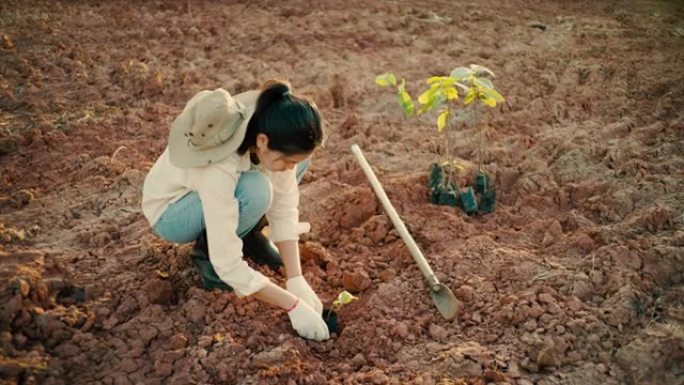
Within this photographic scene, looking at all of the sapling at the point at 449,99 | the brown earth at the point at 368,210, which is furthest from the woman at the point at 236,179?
the sapling at the point at 449,99

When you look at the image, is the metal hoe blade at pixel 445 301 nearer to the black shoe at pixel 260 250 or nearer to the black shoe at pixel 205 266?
the black shoe at pixel 260 250

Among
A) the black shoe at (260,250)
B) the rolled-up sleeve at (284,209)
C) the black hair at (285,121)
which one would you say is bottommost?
the black shoe at (260,250)

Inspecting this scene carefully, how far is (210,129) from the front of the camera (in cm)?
203

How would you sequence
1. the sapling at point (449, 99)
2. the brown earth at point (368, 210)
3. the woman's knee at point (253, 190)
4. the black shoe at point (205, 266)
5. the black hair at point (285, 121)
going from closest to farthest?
the black hair at point (285, 121), the brown earth at point (368, 210), the woman's knee at point (253, 190), the black shoe at point (205, 266), the sapling at point (449, 99)

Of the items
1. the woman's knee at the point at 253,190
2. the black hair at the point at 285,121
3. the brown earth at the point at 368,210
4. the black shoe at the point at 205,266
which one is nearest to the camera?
the black hair at the point at 285,121

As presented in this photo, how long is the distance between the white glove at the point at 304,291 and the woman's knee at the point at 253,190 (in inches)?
12.6

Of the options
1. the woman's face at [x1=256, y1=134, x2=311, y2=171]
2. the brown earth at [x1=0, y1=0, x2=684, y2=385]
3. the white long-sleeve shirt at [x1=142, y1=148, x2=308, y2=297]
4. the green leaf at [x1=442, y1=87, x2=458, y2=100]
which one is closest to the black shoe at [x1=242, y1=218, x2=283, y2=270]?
the brown earth at [x1=0, y1=0, x2=684, y2=385]

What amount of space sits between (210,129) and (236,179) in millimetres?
213

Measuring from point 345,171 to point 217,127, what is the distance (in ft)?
4.16

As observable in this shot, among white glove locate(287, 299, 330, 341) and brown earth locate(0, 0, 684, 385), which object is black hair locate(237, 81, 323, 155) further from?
brown earth locate(0, 0, 684, 385)

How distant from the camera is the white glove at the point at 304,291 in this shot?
7.66 ft

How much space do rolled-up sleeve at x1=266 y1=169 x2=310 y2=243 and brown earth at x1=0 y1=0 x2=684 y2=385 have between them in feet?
0.89

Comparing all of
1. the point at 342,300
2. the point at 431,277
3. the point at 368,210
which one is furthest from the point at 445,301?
the point at 368,210

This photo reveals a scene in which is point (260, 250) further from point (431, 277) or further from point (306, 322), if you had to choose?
point (431, 277)
